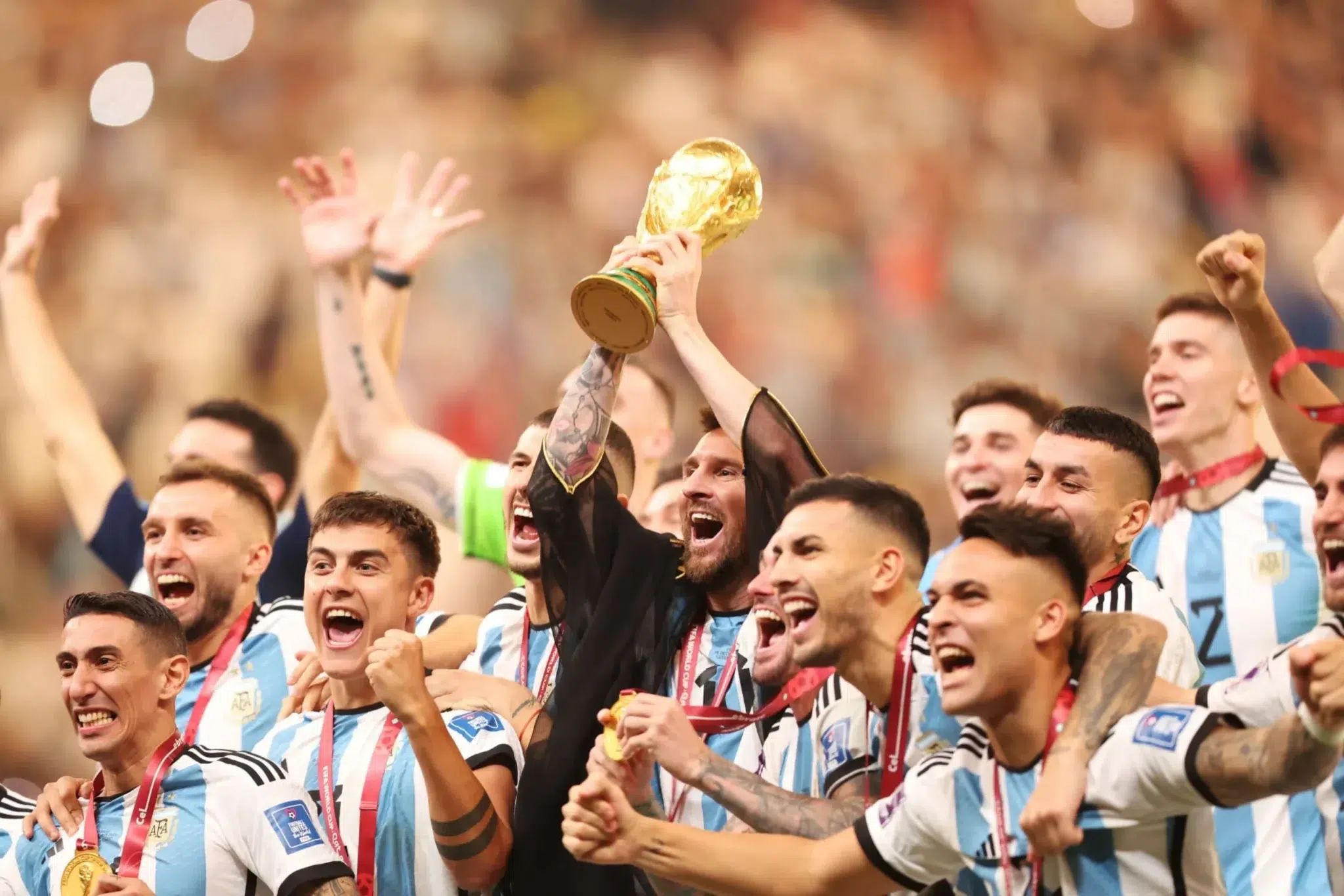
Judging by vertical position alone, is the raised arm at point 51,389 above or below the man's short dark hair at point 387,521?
above

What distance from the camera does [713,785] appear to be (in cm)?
290

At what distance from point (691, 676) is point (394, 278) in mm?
2600

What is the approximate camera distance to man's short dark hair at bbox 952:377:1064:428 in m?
4.39

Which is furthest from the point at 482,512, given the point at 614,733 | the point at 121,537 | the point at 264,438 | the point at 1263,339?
the point at 1263,339

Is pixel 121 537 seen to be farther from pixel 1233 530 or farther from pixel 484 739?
pixel 1233 530

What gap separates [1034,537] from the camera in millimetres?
2711

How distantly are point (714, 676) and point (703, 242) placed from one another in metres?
0.85

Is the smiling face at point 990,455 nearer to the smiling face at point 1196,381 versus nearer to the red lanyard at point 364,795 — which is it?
the smiling face at point 1196,381

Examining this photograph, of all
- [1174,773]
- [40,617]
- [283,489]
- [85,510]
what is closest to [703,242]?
[1174,773]

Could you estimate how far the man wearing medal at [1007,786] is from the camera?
2.39m

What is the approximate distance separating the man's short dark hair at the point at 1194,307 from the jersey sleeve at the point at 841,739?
164cm

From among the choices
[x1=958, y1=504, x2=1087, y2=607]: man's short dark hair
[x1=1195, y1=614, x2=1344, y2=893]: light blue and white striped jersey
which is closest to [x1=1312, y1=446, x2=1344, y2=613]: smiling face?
[x1=1195, y1=614, x2=1344, y2=893]: light blue and white striped jersey

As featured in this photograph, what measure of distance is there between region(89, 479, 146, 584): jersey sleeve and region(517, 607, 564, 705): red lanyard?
175cm

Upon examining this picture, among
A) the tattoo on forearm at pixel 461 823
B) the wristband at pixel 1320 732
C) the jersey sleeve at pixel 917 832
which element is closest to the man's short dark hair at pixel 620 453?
the tattoo on forearm at pixel 461 823
